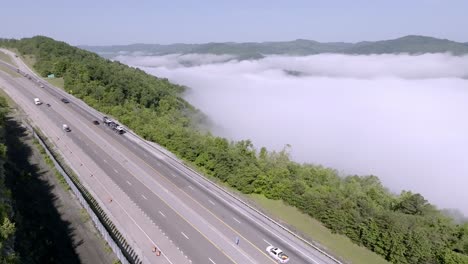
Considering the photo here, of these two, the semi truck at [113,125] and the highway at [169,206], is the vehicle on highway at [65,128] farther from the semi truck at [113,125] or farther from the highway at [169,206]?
the semi truck at [113,125]

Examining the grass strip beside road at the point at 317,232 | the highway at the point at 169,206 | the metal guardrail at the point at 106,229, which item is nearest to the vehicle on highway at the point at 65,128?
the highway at the point at 169,206

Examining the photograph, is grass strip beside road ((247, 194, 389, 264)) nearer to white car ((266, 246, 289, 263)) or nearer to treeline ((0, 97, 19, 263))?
white car ((266, 246, 289, 263))

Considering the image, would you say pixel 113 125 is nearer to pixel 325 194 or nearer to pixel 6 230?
pixel 325 194

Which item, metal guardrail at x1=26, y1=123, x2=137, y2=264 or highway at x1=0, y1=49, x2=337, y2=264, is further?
highway at x1=0, y1=49, x2=337, y2=264

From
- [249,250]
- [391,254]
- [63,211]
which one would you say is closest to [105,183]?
[63,211]

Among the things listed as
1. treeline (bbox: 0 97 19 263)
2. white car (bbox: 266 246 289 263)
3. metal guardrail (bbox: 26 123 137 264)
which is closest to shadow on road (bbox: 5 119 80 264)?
treeline (bbox: 0 97 19 263)

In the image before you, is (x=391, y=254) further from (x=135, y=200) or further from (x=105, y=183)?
(x=105, y=183)
